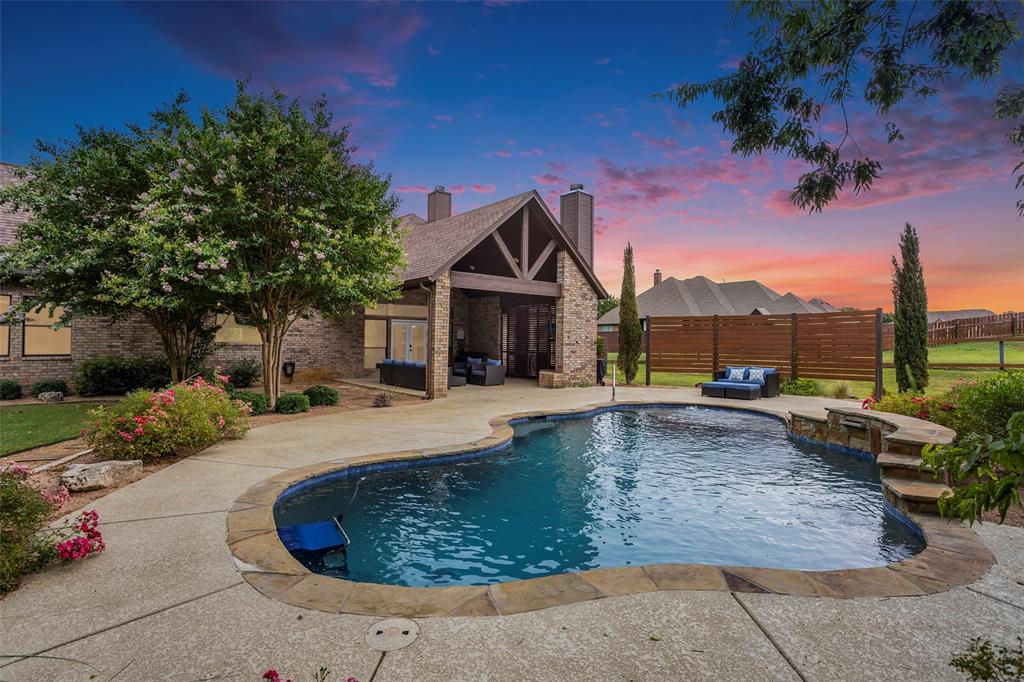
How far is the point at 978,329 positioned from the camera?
2003 centimetres

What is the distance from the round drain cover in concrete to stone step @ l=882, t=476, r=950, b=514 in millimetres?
4339

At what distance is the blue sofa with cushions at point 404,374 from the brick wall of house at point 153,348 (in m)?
2.47

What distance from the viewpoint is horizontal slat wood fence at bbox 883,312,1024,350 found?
18703mm

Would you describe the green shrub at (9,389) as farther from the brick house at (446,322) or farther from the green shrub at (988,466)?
the green shrub at (988,466)

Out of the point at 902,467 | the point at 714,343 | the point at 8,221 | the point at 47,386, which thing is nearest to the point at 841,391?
the point at 714,343

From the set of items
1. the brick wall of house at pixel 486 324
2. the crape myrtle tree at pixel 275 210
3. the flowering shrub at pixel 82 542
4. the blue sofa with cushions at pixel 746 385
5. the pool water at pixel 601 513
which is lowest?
the pool water at pixel 601 513

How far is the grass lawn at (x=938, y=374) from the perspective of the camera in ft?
47.8

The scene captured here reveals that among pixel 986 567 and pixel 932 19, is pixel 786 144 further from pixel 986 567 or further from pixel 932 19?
pixel 986 567

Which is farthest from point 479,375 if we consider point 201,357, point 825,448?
point 825,448

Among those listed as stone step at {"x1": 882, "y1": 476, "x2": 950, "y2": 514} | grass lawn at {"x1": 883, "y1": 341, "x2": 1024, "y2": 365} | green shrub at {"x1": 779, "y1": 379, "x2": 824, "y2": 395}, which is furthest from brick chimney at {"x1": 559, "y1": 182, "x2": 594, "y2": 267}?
stone step at {"x1": 882, "y1": 476, "x2": 950, "y2": 514}

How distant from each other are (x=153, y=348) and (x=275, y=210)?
7.89m

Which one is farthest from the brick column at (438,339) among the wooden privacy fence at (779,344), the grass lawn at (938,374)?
the grass lawn at (938,374)

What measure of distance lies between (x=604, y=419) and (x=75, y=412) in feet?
35.2

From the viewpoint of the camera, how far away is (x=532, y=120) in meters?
11.7
